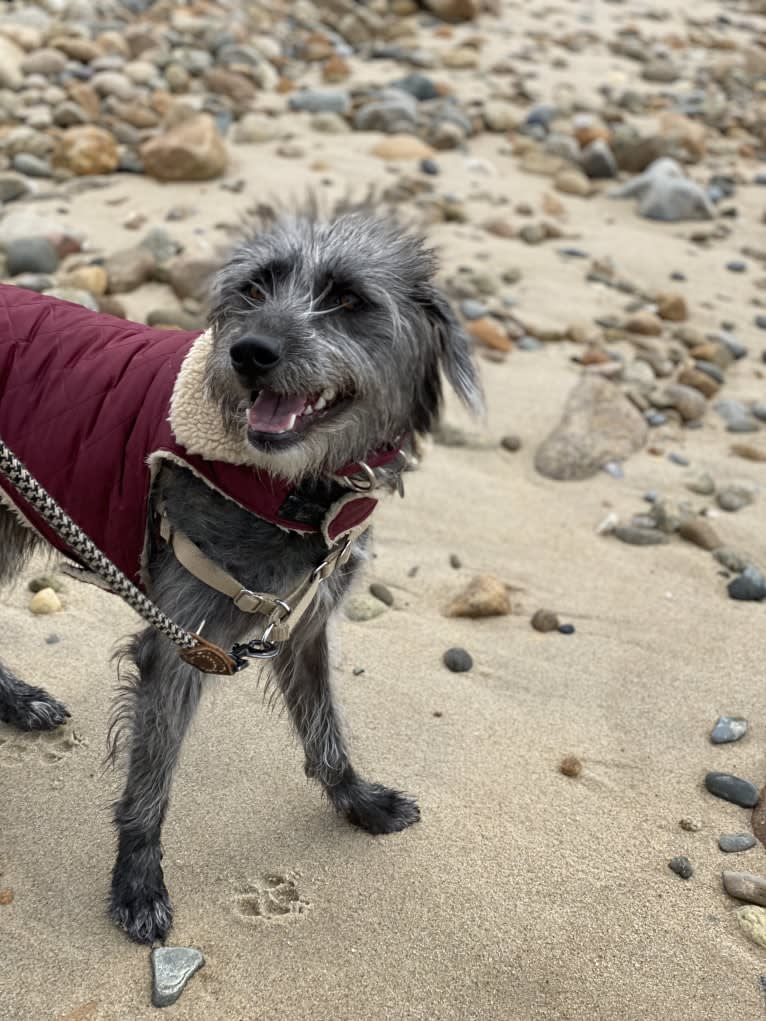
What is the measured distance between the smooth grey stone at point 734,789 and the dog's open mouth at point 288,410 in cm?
219

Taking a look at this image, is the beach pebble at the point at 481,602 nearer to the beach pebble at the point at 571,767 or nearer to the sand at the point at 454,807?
the sand at the point at 454,807

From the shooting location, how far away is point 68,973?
3084mm

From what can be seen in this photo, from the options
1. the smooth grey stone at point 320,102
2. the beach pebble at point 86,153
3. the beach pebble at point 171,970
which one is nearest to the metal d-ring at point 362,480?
the beach pebble at point 171,970

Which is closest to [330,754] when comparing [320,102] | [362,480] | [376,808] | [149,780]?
[376,808]

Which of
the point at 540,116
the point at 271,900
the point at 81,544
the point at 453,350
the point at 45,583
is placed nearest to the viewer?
the point at 81,544

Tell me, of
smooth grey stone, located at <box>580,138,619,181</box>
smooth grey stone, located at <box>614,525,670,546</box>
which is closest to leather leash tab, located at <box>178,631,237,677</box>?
smooth grey stone, located at <box>614,525,670,546</box>

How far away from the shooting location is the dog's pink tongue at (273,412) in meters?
2.70

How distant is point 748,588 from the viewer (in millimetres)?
5055

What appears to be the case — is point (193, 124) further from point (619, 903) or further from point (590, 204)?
point (619, 903)

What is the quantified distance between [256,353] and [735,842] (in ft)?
8.11

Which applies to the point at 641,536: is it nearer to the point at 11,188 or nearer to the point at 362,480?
the point at 362,480

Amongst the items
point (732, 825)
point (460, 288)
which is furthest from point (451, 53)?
point (732, 825)

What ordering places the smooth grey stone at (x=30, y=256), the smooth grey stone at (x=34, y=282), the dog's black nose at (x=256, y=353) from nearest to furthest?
the dog's black nose at (x=256, y=353) → the smooth grey stone at (x=34, y=282) → the smooth grey stone at (x=30, y=256)

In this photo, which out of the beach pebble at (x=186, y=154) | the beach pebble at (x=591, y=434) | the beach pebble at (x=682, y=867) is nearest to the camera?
the beach pebble at (x=682, y=867)
